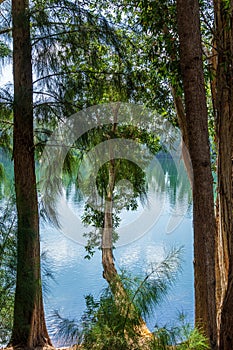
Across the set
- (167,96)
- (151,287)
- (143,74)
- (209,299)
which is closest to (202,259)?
(209,299)

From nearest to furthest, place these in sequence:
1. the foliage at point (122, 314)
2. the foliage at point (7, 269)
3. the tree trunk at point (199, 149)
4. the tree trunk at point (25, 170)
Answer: the foliage at point (122, 314) → the tree trunk at point (199, 149) → the foliage at point (7, 269) → the tree trunk at point (25, 170)

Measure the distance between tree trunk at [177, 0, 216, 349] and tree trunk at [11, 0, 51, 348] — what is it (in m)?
1.12

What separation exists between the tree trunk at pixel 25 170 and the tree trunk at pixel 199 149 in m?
1.12

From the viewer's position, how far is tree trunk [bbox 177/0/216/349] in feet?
7.60

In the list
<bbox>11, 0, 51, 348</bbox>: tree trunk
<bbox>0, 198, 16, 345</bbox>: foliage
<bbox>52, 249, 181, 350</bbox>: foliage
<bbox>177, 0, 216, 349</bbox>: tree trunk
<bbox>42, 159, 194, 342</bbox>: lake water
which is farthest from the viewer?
<bbox>42, 159, 194, 342</bbox>: lake water

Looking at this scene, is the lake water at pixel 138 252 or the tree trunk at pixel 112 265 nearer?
the tree trunk at pixel 112 265

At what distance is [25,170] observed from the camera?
2947 millimetres

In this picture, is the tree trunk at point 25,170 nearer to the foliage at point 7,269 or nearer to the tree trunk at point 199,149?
the foliage at point 7,269

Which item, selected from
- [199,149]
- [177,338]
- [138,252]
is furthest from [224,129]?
[138,252]

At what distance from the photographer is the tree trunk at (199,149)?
2316mm

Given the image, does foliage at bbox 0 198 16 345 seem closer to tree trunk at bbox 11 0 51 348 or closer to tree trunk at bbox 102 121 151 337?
tree trunk at bbox 11 0 51 348

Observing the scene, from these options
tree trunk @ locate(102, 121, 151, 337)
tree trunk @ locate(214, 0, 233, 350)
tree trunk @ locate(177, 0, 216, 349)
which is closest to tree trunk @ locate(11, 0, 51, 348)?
tree trunk @ locate(102, 121, 151, 337)

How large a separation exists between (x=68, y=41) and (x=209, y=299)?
194 centimetres

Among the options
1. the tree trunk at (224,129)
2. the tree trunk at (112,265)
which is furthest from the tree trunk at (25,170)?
the tree trunk at (224,129)
